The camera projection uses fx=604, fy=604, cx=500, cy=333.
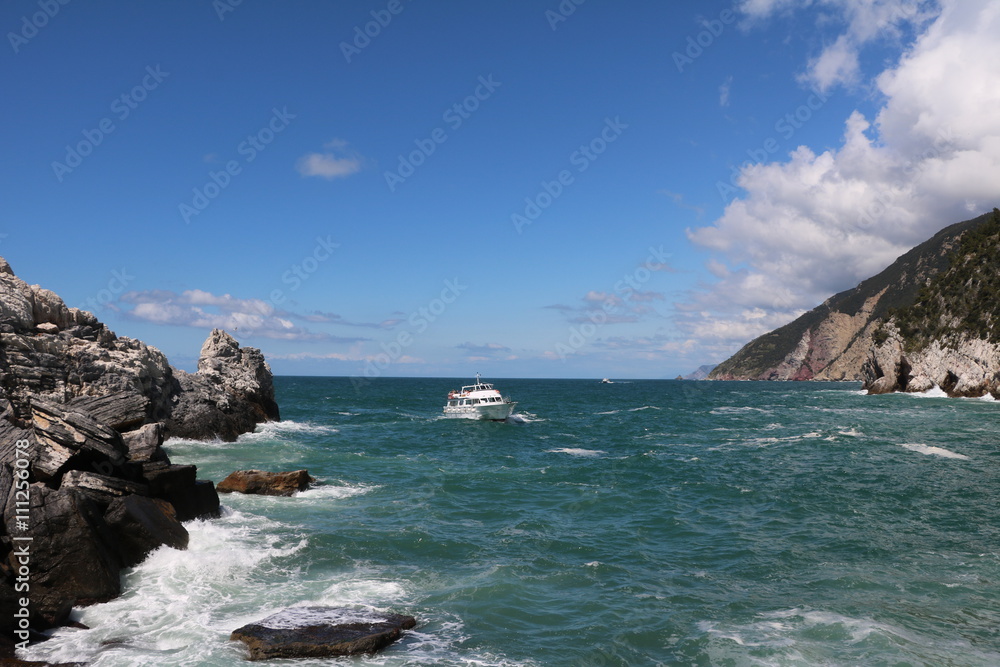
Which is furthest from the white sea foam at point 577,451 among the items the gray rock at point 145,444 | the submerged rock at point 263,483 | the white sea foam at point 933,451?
the gray rock at point 145,444

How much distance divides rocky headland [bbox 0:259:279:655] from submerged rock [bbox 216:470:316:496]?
201 inches

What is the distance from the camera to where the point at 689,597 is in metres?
16.0

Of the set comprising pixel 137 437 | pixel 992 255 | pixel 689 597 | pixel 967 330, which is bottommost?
pixel 689 597

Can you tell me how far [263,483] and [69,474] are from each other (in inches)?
451

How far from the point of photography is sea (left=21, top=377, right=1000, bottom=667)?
1302cm

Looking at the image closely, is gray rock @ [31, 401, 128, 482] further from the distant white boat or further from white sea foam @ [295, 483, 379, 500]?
the distant white boat

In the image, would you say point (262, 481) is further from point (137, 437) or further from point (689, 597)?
point (689, 597)

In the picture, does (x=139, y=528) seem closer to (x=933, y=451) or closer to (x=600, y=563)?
(x=600, y=563)

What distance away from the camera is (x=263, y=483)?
91.5 ft

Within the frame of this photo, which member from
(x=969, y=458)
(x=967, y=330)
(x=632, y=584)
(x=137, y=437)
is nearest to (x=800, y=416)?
(x=969, y=458)

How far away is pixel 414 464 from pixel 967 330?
9290 cm

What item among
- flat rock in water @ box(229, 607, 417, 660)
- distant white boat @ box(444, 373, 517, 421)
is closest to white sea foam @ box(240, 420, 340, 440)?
distant white boat @ box(444, 373, 517, 421)

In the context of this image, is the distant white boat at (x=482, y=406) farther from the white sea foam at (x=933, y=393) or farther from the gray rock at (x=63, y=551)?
the white sea foam at (x=933, y=393)

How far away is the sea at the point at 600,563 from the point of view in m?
13.0
